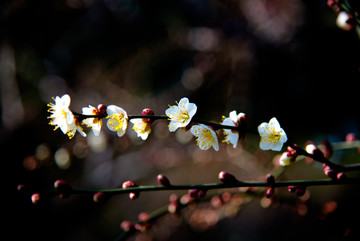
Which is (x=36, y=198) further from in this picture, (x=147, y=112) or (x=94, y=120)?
(x=147, y=112)

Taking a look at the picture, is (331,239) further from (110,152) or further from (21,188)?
(21,188)

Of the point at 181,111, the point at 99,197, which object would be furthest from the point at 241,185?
the point at 99,197

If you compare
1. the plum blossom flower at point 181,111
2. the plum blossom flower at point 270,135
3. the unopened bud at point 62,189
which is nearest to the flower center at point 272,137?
the plum blossom flower at point 270,135

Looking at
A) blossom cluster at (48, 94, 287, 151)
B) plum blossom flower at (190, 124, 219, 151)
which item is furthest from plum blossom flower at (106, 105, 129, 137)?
plum blossom flower at (190, 124, 219, 151)

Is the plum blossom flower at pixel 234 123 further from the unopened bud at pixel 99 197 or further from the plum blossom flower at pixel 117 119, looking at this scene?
the unopened bud at pixel 99 197

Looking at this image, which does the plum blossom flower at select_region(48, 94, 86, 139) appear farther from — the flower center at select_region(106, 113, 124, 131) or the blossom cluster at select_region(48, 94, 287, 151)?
the flower center at select_region(106, 113, 124, 131)

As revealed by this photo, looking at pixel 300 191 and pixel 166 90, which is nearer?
pixel 300 191

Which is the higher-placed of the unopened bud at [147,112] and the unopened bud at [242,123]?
the unopened bud at [242,123]

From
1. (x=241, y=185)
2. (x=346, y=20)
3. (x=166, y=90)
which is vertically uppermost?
(x=166, y=90)
